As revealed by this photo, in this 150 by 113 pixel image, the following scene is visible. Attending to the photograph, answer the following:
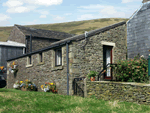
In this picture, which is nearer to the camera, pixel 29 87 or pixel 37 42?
pixel 29 87

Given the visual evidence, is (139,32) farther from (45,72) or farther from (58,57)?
(45,72)

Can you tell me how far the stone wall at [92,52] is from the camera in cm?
1034

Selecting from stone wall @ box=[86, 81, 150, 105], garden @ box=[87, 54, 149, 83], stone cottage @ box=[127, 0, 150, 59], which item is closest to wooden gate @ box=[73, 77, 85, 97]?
stone wall @ box=[86, 81, 150, 105]

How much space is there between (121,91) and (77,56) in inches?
135

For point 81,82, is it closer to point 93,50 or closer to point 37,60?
point 93,50

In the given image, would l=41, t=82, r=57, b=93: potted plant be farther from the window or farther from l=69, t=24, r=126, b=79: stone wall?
l=69, t=24, r=126, b=79: stone wall

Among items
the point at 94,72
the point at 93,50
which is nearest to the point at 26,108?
the point at 94,72

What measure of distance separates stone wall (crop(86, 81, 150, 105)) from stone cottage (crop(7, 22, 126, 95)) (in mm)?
1471

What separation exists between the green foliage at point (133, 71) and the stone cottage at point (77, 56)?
35.5 inches

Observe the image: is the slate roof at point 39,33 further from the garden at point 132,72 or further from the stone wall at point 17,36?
the garden at point 132,72

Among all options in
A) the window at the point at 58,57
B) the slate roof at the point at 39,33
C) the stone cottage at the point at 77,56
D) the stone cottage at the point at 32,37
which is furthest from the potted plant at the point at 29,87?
the slate roof at the point at 39,33

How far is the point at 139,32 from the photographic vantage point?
12133 mm

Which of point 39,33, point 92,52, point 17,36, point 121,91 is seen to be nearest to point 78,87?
point 92,52

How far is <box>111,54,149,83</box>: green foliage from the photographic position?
10.2 meters
